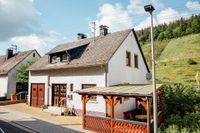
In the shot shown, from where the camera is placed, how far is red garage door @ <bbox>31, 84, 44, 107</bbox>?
23.9 m

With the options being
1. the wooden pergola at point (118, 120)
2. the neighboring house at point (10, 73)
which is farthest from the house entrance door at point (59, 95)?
the neighboring house at point (10, 73)

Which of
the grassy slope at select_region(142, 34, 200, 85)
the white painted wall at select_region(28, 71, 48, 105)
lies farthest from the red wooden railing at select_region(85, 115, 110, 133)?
the grassy slope at select_region(142, 34, 200, 85)

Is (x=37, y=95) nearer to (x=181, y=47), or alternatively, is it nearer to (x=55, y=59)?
(x=55, y=59)

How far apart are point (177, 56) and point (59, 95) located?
2723 inches

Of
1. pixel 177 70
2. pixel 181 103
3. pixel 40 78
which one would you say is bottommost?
pixel 181 103

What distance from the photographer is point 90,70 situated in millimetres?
18406

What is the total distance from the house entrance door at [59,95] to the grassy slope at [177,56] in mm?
29287

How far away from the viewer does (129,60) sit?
2094 cm

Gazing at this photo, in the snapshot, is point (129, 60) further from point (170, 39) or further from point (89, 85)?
point (170, 39)

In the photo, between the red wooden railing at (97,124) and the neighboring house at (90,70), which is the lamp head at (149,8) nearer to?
the red wooden railing at (97,124)

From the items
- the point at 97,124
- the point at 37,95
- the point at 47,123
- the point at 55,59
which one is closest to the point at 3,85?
the point at 37,95

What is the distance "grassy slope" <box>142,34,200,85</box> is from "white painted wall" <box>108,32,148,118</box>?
946 inches

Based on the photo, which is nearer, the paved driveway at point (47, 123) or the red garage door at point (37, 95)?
the paved driveway at point (47, 123)

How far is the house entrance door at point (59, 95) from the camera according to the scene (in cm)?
2093
